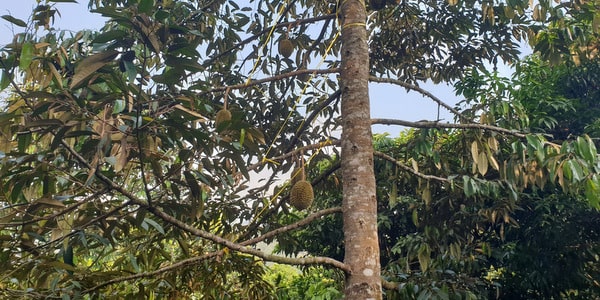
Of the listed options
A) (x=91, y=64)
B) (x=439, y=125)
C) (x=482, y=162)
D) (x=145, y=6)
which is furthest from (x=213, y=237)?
(x=482, y=162)

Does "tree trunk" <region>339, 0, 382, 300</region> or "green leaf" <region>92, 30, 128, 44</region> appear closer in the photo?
"green leaf" <region>92, 30, 128, 44</region>

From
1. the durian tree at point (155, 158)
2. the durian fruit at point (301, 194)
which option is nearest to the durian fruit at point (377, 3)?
the durian tree at point (155, 158)

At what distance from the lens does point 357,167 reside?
1637 millimetres

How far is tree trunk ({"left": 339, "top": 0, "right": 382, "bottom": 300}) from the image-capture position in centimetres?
147

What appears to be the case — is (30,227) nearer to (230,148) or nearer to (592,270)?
(230,148)

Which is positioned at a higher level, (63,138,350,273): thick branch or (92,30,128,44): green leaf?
(92,30,128,44): green leaf

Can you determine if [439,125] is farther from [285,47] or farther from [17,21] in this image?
[17,21]

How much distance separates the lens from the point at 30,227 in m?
1.45

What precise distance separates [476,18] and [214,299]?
8.46 feet

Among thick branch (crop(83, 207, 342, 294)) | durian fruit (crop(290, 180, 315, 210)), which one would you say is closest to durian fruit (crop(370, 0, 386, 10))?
durian fruit (crop(290, 180, 315, 210))

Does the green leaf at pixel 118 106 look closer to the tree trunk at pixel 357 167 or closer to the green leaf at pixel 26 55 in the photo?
the green leaf at pixel 26 55

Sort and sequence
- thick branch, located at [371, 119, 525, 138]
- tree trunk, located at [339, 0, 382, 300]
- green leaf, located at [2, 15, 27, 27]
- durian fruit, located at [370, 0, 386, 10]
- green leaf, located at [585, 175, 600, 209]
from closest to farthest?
green leaf, located at [2, 15, 27, 27], tree trunk, located at [339, 0, 382, 300], green leaf, located at [585, 175, 600, 209], thick branch, located at [371, 119, 525, 138], durian fruit, located at [370, 0, 386, 10]

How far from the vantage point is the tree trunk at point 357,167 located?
1.47 m

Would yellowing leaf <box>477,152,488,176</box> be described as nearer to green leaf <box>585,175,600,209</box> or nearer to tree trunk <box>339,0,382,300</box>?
green leaf <box>585,175,600,209</box>
